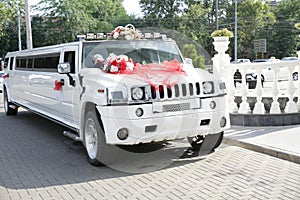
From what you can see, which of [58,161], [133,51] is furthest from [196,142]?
[58,161]

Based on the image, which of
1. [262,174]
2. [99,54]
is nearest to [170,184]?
[262,174]

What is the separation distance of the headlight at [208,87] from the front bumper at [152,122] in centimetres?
13

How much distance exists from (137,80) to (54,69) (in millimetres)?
2826

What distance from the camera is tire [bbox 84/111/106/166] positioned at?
5996mm

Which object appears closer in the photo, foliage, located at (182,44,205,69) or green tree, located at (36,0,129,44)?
foliage, located at (182,44,205,69)

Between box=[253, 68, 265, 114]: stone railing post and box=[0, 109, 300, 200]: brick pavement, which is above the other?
box=[253, 68, 265, 114]: stone railing post

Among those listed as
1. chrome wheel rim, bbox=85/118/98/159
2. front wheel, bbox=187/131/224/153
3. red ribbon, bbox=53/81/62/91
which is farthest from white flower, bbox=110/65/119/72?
front wheel, bbox=187/131/224/153

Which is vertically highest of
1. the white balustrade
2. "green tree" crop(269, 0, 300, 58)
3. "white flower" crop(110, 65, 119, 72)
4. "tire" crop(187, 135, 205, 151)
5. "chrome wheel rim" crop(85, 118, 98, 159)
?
"green tree" crop(269, 0, 300, 58)

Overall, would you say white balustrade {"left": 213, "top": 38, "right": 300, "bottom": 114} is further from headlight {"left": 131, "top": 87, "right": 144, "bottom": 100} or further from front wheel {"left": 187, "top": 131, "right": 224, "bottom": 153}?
headlight {"left": 131, "top": 87, "right": 144, "bottom": 100}

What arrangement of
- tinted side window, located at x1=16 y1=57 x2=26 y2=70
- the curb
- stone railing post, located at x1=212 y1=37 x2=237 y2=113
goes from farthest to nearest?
1. tinted side window, located at x1=16 y1=57 x2=26 y2=70
2. stone railing post, located at x1=212 y1=37 x2=237 y2=113
3. the curb

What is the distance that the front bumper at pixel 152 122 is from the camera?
18.8 feet

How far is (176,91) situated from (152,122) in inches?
23.9

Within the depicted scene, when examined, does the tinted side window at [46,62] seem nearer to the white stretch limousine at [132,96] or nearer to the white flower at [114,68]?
the white stretch limousine at [132,96]

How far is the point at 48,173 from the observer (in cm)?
611
